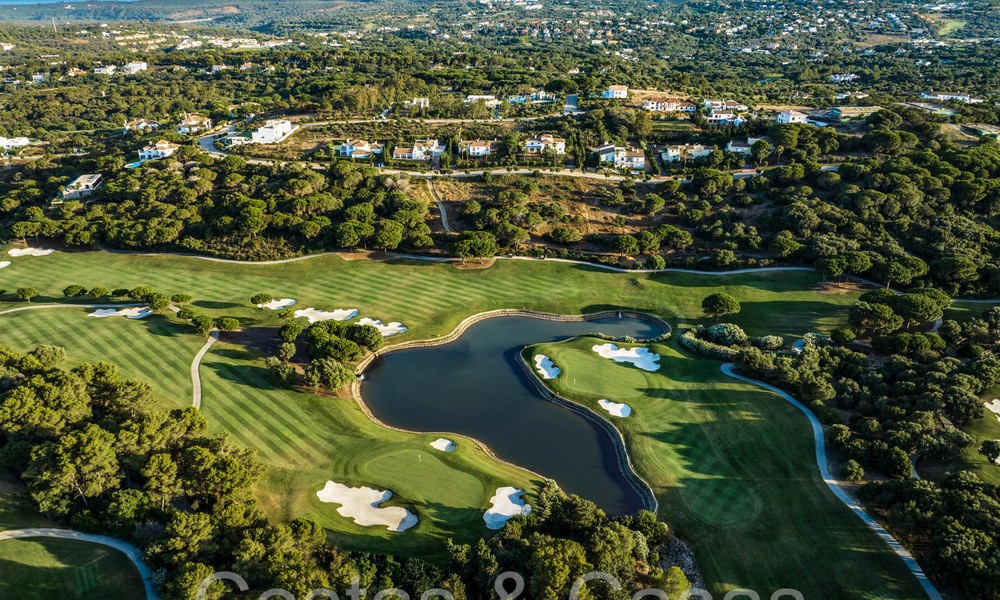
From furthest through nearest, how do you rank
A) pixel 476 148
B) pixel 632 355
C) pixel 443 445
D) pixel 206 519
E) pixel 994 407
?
pixel 476 148, pixel 632 355, pixel 994 407, pixel 443 445, pixel 206 519

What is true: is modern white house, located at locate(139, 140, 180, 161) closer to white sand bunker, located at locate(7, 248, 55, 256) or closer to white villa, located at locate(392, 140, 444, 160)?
white sand bunker, located at locate(7, 248, 55, 256)

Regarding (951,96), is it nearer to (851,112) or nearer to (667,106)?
(851,112)

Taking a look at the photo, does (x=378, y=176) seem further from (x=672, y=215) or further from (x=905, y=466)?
(x=905, y=466)

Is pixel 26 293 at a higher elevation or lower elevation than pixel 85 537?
higher

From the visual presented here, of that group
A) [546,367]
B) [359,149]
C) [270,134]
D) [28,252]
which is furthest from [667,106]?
[28,252]

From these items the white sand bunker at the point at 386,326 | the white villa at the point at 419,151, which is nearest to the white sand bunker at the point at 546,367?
the white sand bunker at the point at 386,326

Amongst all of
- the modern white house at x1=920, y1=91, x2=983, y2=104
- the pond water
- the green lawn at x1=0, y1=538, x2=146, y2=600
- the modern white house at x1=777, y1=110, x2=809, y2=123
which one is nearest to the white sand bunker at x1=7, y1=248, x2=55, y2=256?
the pond water

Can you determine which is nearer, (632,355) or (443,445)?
(443,445)

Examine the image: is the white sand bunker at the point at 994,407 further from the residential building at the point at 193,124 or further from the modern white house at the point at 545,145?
the residential building at the point at 193,124

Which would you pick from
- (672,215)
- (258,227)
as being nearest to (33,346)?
(258,227)
